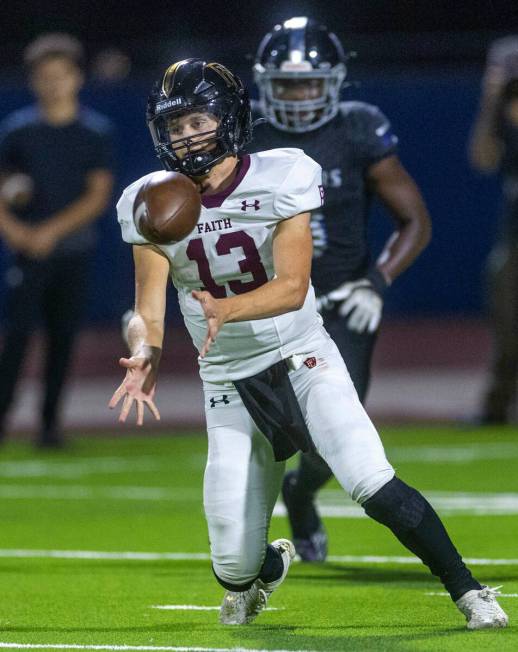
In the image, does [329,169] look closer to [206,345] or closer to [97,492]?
[206,345]

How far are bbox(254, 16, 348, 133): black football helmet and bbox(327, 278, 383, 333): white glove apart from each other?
0.70m

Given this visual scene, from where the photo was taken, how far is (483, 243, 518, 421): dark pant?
10555mm

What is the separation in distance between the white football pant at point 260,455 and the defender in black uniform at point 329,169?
3.97 feet

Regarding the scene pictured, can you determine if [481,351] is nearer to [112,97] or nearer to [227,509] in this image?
[112,97]

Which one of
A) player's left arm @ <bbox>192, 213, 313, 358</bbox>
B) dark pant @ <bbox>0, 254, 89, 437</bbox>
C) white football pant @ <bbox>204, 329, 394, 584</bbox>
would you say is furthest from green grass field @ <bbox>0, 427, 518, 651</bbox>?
player's left arm @ <bbox>192, 213, 313, 358</bbox>

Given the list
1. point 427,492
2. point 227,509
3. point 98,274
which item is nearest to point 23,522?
point 427,492

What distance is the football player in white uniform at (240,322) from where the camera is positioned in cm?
467

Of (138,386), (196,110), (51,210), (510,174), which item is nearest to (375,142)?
(196,110)

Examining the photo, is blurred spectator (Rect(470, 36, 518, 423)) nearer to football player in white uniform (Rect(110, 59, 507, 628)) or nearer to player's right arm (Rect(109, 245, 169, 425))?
football player in white uniform (Rect(110, 59, 507, 628))

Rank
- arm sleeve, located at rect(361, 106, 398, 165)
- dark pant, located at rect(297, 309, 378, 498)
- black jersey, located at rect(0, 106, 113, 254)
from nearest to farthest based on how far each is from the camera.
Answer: dark pant, located at rect(297, 309, 378, 498), arm sleeve, located at rect(361, 106, 398, 165), black jersey, located at rect(0, 106, 113, 254)

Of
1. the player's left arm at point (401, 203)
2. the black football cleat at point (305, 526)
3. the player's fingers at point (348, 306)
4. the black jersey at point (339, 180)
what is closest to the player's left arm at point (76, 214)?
the black jersey at point (339, 180)

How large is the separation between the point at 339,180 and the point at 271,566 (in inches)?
71.8

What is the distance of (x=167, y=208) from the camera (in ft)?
14.6

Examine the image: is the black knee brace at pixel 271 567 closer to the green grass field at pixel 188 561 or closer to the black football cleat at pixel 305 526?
the green grass field at pixel 188 561
